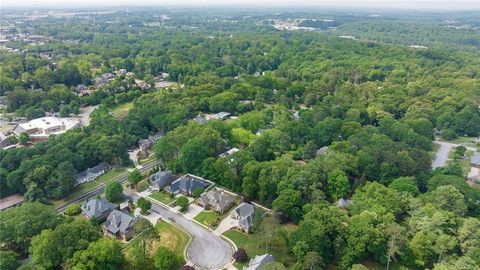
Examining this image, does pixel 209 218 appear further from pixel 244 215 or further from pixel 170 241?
pixel 170 241

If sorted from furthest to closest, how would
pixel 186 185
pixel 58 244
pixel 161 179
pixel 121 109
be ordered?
pixel 121 109, pixel 161 179, pixel 186 185, pixel 58 244

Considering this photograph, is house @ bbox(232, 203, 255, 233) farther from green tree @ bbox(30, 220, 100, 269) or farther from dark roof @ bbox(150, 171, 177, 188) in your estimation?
green tree @ bbox(30, 220, 100, 269)

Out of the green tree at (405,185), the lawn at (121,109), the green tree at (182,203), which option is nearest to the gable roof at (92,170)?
the green tree at (182,203)

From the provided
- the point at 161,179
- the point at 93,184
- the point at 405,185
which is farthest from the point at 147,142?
the point at 405,185

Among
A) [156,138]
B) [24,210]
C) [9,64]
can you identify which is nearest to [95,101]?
[156,138]

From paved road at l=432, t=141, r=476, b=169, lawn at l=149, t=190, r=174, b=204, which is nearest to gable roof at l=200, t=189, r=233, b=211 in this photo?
lawn at l=149, t=190, r=174, b=204
